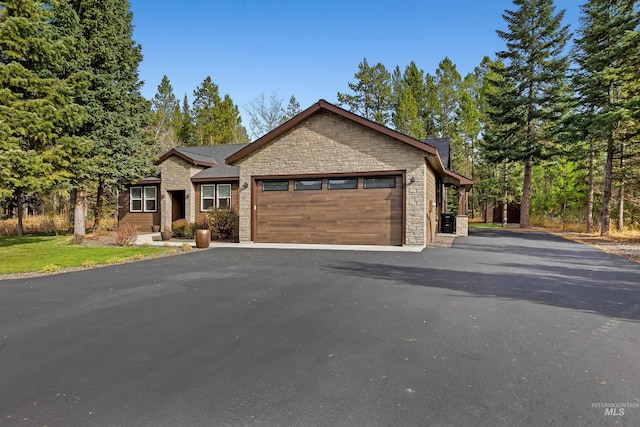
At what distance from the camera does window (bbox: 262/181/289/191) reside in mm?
14555

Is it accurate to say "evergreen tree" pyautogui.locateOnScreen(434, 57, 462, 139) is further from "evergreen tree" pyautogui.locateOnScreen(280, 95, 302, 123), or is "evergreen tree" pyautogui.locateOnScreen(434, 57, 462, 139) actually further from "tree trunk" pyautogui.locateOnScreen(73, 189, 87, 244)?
"tree trunk" pyautogui.locateOnScreen(73, 189, 87, 244)

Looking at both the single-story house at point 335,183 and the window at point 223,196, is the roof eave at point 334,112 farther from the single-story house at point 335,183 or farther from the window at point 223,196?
the window at point 223,196

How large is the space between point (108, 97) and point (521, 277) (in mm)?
19212

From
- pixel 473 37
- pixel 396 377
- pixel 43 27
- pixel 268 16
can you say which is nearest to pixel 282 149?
pixel 268 16

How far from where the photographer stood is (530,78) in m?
23.9

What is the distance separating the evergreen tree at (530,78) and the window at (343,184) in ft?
52.2

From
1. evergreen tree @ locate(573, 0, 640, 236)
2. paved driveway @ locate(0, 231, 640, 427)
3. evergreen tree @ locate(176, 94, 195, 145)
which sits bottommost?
paved driveway @ locate(0, 231, 640, 427)

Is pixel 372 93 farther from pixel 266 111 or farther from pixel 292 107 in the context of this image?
pixel 266 111

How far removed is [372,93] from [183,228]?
2885cm

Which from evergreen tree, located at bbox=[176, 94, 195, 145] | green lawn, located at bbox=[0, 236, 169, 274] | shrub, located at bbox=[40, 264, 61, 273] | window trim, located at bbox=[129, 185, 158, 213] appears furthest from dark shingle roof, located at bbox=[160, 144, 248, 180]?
evergreen tree, located at bbox=[176, 94, 195, 145]

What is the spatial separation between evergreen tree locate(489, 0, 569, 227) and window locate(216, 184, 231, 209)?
61.8 ft

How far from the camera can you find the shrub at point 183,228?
17656mm

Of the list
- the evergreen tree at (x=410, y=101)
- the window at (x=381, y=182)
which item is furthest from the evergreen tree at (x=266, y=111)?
the window at (x=381, y=182)

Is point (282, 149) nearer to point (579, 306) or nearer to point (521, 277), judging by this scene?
point (521, 277)
